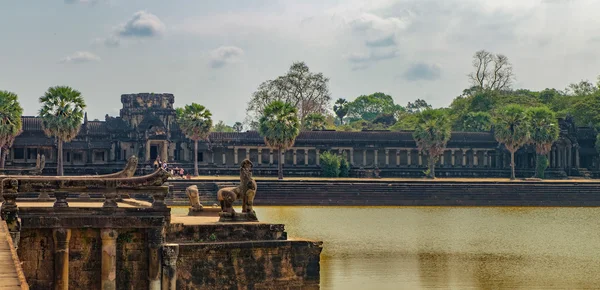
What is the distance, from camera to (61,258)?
1825cm

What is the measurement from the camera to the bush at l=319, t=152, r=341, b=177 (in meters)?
85.3

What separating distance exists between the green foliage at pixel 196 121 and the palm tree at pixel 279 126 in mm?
4817

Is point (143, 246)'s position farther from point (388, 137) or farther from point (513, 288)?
point (388, 137)

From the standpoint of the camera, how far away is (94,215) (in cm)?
1877

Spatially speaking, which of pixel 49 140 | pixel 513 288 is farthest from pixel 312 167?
pixel 513 288

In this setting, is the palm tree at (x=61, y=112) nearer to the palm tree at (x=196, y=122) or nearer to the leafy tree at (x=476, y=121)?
the palm tree at (x=196, y=122)

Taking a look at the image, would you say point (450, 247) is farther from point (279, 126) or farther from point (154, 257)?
point (279, 126)

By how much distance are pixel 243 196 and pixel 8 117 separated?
5127 centimetres

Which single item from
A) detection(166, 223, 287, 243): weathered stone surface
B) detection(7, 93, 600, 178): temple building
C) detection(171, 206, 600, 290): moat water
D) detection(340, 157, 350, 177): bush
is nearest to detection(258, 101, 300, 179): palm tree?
detection(7, 93, 600, 178): temple building

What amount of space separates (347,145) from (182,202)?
30.4 metres

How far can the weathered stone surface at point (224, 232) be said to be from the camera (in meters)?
20.3

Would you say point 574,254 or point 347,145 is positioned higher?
point 347,145

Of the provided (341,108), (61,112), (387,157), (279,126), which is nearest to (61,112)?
(61,112)

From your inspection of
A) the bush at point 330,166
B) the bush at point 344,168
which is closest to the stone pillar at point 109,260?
the bush at point 330,166
